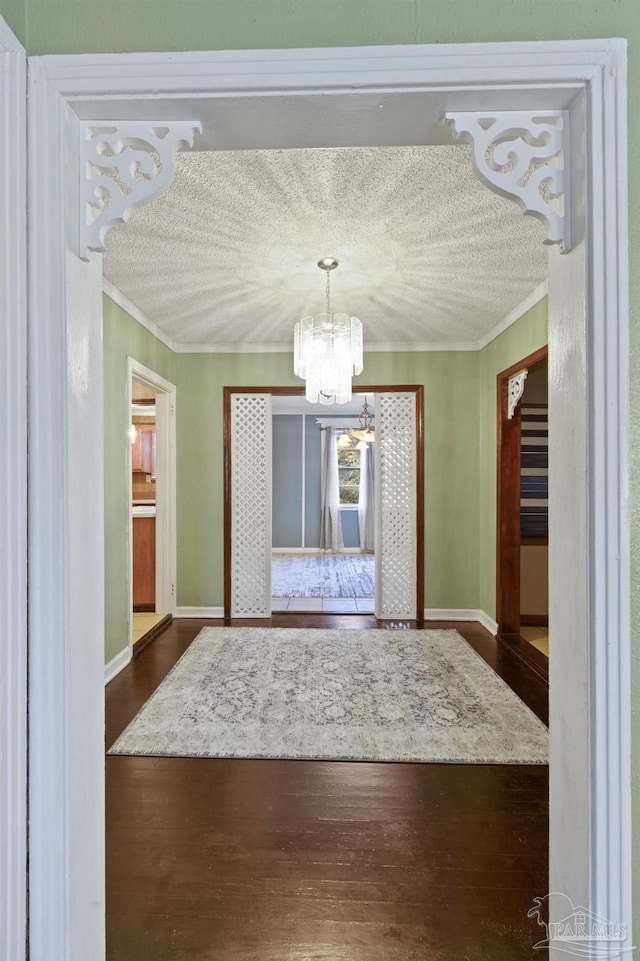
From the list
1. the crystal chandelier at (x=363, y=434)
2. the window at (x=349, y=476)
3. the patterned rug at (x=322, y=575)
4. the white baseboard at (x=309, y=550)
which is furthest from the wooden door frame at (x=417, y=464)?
the window at (x=349, y=476)

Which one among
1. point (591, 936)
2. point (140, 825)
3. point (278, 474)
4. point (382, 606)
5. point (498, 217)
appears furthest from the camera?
point (278, 474)

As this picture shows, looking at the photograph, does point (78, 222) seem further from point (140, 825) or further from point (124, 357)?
point (124, 357)

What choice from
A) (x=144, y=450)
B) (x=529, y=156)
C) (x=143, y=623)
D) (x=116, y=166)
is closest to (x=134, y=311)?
(x=144, y=450)

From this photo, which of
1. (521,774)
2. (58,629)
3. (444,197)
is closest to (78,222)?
(58,629)

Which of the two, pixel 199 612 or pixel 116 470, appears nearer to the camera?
pixel 116 470

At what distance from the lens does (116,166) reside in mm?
899

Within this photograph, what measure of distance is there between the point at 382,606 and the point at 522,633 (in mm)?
1253

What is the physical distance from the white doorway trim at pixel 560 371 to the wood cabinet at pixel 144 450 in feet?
14.4

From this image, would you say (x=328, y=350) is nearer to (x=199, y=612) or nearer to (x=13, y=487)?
(x=13, y=487)

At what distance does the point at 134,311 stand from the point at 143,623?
2708mm

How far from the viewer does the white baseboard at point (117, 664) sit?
10.3 feet

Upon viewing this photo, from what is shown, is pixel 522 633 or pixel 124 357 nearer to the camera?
pixel 124 357

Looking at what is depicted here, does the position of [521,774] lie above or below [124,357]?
below

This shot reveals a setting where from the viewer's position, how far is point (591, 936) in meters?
0.81
